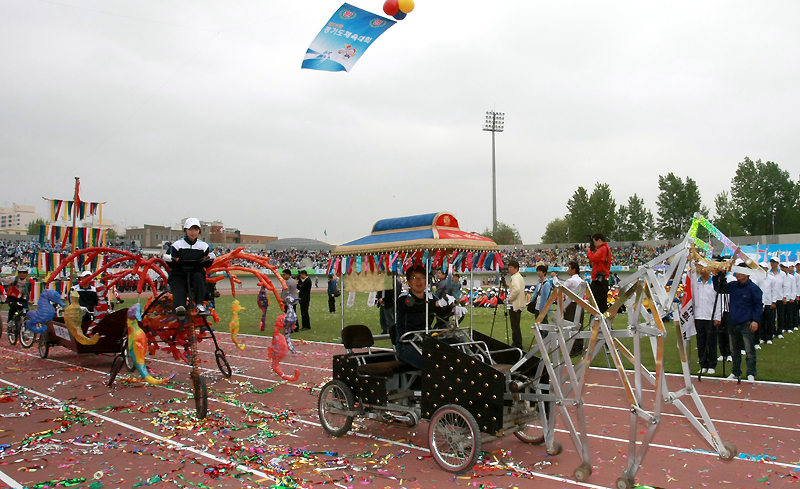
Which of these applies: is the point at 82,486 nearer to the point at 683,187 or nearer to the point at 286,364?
the point at 286,364

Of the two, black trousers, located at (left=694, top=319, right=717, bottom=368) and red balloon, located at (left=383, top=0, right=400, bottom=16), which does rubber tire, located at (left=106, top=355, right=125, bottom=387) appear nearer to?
red balloon, located at (left=383, top=0, right=400, bottom=16)

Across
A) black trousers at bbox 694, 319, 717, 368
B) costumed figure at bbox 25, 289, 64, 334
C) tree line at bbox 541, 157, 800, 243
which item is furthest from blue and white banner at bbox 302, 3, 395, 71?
tree line at bbox 541, 157, 800, 243

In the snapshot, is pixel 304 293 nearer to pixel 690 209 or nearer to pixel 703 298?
pixel 703 298

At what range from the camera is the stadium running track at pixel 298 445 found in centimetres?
476

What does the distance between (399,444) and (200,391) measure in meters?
2.70

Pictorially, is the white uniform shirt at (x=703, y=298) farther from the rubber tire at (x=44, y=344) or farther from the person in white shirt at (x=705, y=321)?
the rubber tire at (x=44, y=344)

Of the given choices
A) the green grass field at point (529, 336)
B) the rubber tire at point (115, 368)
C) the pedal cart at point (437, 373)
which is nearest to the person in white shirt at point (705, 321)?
the green grass field at point (529, 336)

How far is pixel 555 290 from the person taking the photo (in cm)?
469

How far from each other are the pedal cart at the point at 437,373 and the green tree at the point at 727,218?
61.8 metres

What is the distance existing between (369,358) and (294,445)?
54.1 inches

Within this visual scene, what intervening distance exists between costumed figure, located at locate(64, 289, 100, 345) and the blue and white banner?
608 cm

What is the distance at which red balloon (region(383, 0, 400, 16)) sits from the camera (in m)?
7.89

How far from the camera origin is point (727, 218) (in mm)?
65750

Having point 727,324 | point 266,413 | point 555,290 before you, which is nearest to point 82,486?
point 266,413
